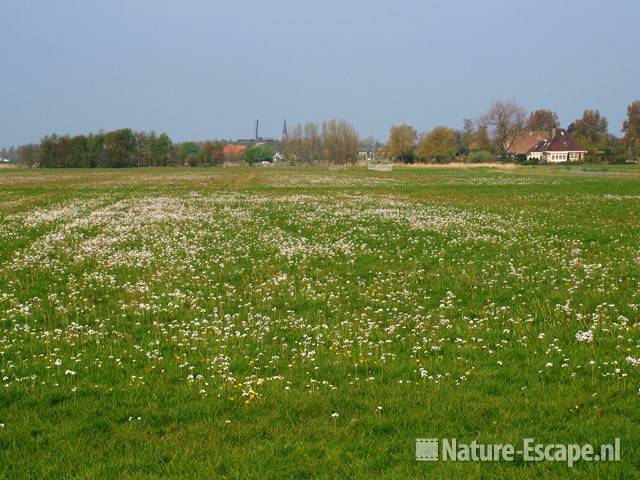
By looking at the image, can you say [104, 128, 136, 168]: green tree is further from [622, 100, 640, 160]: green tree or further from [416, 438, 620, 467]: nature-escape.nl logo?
[416, 438, 620, 467]: nature-escape.nl logo

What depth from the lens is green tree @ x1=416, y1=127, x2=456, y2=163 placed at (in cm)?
15325

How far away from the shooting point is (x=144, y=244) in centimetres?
2064

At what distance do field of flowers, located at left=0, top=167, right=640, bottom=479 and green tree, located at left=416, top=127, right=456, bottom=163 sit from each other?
137m

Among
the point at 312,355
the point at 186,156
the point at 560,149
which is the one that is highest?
the point at 186,156

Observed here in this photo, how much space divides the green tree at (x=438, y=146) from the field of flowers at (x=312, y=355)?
137 meters

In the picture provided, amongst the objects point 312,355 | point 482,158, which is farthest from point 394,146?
point 312,355

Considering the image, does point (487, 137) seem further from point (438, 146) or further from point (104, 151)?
point (104, 151)

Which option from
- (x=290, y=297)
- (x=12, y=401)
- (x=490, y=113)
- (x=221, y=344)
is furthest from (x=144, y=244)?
(x=490, y=113)

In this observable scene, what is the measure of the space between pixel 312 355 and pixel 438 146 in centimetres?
15014

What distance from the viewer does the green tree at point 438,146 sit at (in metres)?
153

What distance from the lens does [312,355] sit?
9.24 metres

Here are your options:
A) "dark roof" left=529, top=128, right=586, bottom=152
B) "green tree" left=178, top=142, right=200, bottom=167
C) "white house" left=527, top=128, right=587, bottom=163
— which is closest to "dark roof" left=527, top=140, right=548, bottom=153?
"dark roof" left=529, top=128, right=586, bottom=152

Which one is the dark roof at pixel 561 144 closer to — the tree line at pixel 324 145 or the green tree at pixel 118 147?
the tree line at pixel 324 145

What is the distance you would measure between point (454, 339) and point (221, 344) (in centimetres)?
398
